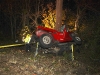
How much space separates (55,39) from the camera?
1027 cm

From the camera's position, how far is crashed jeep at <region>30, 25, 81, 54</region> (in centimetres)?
1005

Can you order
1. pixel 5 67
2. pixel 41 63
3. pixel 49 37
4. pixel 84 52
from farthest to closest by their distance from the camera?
1. pixel 84 52
2. pixel 49 37
3. pixel 41 63
4. pixel 5 67

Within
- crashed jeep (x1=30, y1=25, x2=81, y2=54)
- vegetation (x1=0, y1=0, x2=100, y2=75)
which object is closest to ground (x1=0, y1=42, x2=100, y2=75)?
vegetation (x1=0, y1=0, x2=100, y2=75)

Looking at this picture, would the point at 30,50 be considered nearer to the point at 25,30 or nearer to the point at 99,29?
the point at 99,29

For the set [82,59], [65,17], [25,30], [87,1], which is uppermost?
[87,1]

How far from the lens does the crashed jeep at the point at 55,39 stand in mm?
10047

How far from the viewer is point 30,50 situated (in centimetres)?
1067

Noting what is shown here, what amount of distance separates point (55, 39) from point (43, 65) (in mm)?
2234

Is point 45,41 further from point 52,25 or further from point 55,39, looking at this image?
point 52,25

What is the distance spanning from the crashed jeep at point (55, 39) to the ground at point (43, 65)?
1.55 feet

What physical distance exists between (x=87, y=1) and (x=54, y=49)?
596cm

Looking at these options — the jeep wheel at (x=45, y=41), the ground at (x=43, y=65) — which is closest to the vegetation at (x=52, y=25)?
the ground at (x=43, y=65)

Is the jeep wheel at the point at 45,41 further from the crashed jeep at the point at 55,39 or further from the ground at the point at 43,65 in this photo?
the ground at the point at 43,65

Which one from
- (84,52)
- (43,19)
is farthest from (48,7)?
(84,52)
